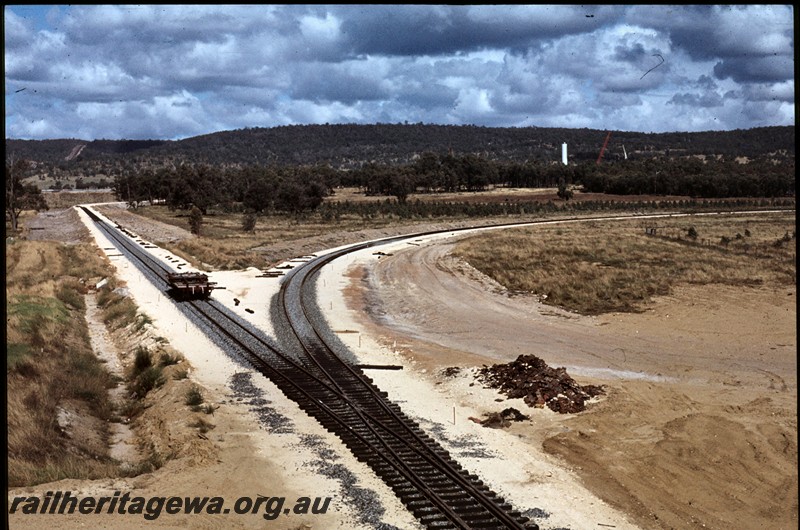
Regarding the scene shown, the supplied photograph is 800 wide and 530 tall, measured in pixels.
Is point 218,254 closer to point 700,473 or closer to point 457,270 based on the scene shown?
point 457,270

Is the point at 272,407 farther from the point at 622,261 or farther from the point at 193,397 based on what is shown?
the point at 622,261

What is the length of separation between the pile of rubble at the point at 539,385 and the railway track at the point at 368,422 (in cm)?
365

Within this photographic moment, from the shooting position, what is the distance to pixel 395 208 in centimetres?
11994

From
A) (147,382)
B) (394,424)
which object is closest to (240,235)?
(147,382)

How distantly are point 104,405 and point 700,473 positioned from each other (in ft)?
50.9

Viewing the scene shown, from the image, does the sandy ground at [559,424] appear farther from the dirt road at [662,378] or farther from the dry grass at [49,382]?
the dry grass at [49,382]

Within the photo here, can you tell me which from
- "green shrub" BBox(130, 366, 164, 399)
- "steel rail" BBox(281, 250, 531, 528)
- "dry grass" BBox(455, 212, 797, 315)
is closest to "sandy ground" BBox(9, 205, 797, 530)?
"steel rail" BBox(281, 250, 531, 528)

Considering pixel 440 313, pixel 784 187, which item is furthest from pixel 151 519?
pixel 784 187

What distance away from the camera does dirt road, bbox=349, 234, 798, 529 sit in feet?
48.0

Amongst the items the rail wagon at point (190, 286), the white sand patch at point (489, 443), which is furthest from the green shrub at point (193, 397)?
the rail wagon at point (190, 286)

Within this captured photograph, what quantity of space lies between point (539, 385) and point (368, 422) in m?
5.65

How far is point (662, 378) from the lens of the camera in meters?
23.3

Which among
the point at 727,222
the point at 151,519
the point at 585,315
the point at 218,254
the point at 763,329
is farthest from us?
the point at 727,222

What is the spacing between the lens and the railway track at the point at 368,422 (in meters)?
13.1
